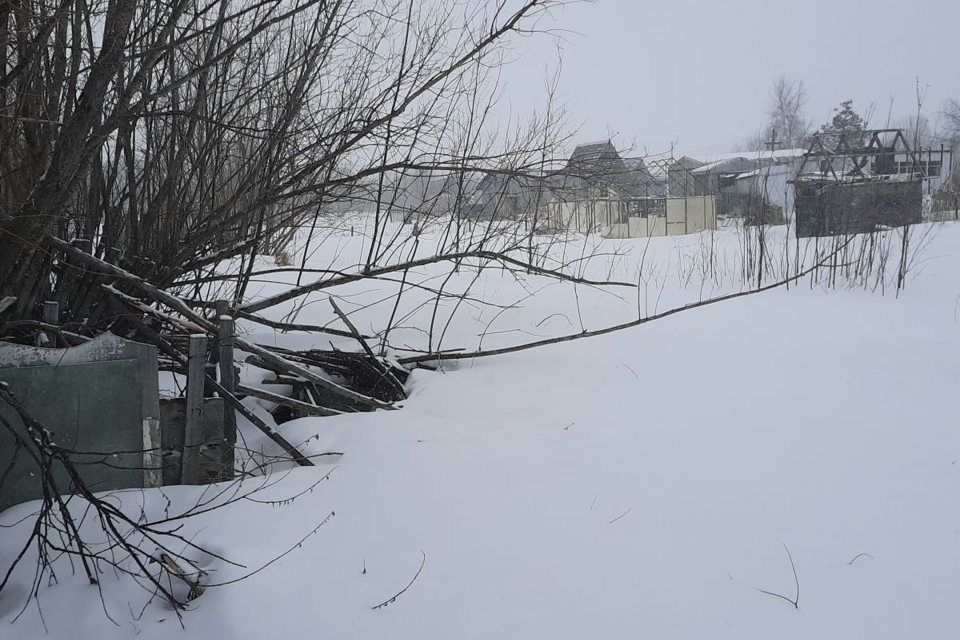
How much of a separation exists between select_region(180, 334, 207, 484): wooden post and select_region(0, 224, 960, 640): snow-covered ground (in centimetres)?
32

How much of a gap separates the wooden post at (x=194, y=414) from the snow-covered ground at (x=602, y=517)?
32 cm

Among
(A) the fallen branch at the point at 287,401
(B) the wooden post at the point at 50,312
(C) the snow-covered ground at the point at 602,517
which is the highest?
(B) the wooden post at the point at 50,312

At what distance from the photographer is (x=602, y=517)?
2.93 m

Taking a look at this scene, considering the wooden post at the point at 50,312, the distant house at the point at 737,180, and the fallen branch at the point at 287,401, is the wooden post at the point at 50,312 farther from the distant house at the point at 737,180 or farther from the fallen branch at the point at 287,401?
the distant house at the point at 737,180

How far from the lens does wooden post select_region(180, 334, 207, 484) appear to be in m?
3.46

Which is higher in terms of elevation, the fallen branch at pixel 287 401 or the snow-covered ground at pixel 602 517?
the fallen branch at pixel 287 401

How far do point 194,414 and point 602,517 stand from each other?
79.3 inches

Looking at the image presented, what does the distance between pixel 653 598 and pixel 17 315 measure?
134 inches

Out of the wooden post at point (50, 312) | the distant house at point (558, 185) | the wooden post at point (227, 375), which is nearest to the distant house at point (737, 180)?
the distant house at point (558, 185)

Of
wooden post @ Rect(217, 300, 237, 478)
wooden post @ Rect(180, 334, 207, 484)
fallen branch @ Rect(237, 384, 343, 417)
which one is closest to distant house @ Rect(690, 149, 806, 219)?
fallen branch @ Rect(237, 384, 343, 417)

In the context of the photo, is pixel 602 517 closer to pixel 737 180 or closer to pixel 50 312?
pixel 50 312

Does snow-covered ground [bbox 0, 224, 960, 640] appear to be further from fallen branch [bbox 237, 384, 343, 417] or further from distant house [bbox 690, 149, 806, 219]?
distant house [bbox 690, 149, 806, 219]

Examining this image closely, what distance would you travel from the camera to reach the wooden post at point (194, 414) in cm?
346

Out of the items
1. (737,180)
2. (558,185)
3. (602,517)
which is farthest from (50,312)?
(737,180)
